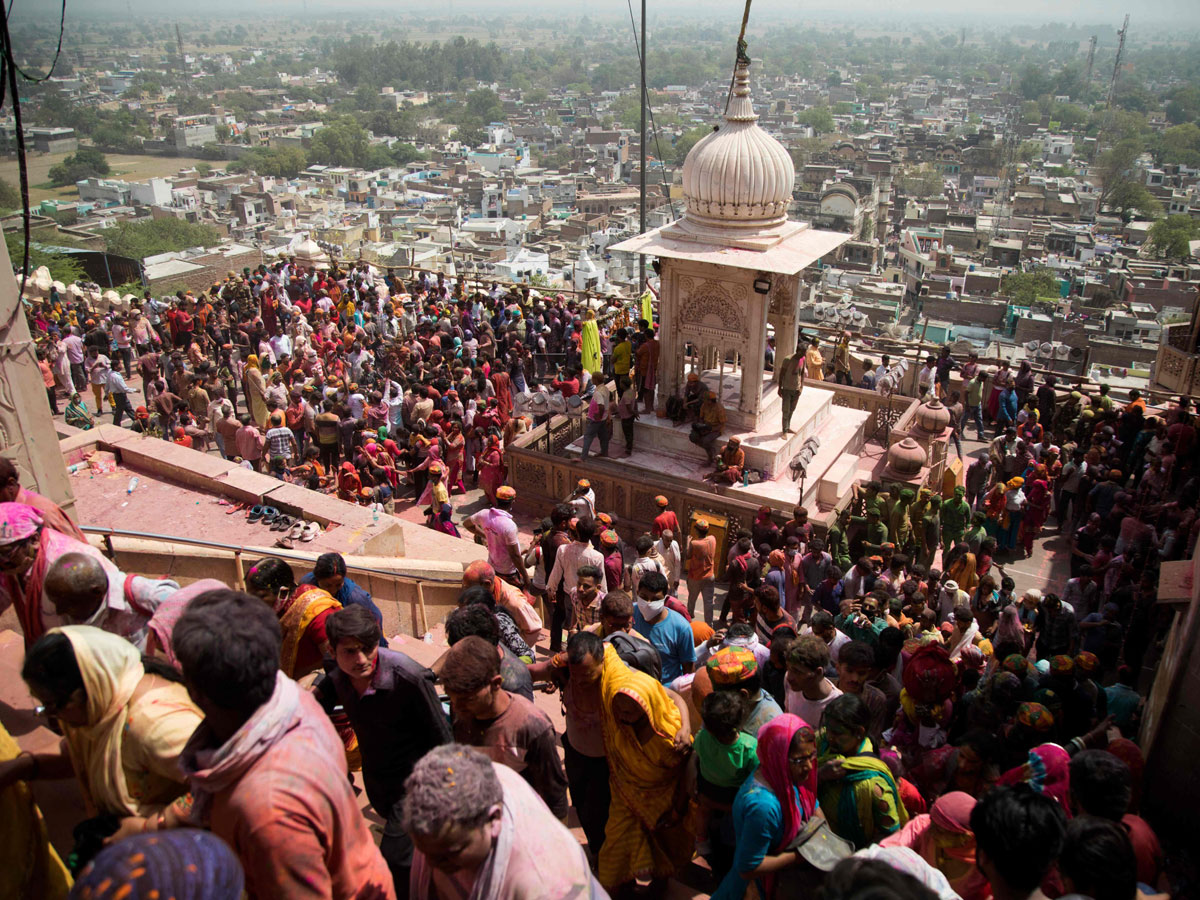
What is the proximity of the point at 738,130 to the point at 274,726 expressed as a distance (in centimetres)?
1084

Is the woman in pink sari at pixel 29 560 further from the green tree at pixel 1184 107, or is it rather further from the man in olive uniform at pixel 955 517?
the green tree at pixel 1184 107

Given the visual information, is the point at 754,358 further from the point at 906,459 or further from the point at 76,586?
the point at 76,586

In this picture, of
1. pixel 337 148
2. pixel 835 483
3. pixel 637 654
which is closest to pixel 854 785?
pixel 637 654

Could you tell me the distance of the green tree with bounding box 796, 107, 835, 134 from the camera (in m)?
158

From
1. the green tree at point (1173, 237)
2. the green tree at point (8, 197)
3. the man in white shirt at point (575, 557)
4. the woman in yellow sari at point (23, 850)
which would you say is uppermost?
the woman in yellow sari at point (23, 850)

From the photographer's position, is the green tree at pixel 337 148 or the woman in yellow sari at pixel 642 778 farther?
the green tree at pixel 337 148

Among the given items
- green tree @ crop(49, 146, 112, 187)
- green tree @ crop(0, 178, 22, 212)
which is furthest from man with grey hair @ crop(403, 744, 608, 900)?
green tree @ crop(49, 146, 112, 187)

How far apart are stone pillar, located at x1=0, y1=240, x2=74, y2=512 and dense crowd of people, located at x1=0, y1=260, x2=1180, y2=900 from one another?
5.34ft

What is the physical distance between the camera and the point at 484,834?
2201 mm

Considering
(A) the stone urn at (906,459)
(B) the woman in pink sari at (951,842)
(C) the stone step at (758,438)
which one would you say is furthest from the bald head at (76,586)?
(A) the stone urn at (906,459)

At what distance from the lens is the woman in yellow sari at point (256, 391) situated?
12586 millimetres

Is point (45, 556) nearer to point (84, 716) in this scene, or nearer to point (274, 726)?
point (84, 716)

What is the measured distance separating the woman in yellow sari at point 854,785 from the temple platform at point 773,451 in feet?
23.0

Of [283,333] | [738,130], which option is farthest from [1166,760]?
[283,333]
